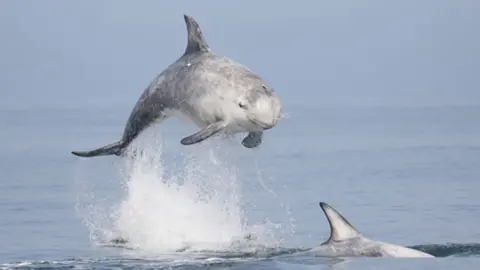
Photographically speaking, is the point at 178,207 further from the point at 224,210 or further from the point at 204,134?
the point at 204,134

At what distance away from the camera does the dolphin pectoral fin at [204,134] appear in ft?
58.5

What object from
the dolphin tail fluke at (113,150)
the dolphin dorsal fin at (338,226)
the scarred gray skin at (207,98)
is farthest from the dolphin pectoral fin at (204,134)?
the dolphin tail fluke at (113,150)

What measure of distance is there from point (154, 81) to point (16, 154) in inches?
1518

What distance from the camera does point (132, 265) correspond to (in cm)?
1977

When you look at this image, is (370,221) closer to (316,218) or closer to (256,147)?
(316,218)

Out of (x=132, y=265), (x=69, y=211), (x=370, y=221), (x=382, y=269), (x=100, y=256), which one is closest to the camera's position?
(x=382, y=269)

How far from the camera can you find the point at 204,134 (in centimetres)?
1798

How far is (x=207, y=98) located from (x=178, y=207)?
556 centimetres

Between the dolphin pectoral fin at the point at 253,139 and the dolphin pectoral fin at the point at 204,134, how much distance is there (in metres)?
0.85

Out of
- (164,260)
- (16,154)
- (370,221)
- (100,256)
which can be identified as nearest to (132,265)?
(164,260)

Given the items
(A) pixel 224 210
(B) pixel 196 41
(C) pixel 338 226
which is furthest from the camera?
(A) pixel 224 210

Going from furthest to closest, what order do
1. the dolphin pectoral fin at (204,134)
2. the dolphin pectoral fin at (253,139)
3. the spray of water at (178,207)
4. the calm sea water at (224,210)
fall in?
the spray of water at (178,207), the calm sea water at (224,210), the dolphin pectoral fin at (253,139), the dolphin pectoral fin at (204,134)

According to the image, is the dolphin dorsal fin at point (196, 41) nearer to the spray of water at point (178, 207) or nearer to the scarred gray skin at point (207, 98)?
the scarred gray skin at point (207, 98)

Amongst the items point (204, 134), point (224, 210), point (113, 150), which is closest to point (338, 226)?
point (204, 134)
